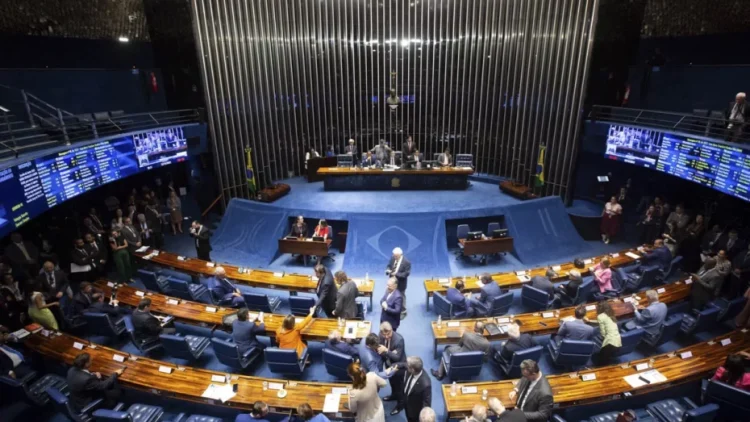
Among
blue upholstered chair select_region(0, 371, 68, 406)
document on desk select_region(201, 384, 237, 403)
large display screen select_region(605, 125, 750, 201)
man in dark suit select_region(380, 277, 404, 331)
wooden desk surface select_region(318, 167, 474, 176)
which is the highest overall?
large display screen select_region(605, 125, 750, 201)

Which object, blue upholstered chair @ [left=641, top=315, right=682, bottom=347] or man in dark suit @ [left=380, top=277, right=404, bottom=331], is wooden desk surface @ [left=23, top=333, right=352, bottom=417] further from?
blue upholstered chair @ [left=641, top=315, right=682, bottom=347]

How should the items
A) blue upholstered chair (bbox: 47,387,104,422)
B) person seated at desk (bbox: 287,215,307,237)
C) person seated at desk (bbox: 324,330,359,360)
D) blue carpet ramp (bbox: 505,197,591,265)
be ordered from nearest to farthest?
1. blue upholstered chair (bbox: 47,387,104,422)
2. person seated at desk (bbox: 324,330,359,360)
3. person seated at desk (bbox: 287,215,307,237)
4. blue carpet ramp (bbox: 505,197,591,265)

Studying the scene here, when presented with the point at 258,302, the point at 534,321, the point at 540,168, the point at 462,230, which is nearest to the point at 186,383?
the point at 258,302

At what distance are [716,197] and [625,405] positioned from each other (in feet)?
29.8

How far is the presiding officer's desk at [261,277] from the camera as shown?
8.76 metres

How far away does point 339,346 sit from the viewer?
21.0 ft

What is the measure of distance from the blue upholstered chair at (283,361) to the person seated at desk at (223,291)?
2.09m

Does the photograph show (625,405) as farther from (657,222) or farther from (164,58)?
(164,58)

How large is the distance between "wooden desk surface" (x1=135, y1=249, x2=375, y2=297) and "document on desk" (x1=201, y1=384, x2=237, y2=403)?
311 cm

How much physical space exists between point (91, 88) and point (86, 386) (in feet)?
34.4

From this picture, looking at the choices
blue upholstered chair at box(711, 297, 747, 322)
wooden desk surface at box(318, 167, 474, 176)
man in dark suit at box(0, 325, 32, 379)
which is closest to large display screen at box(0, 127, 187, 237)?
man in dark suit at box(0, 325, 32, 379)

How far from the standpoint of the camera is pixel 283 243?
437 inches

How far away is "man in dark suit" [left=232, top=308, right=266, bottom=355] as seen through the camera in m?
6.67

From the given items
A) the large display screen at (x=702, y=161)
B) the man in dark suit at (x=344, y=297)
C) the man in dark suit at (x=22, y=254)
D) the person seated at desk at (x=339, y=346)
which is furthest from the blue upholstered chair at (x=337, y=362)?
the large display screen at (x=702, y=161)
